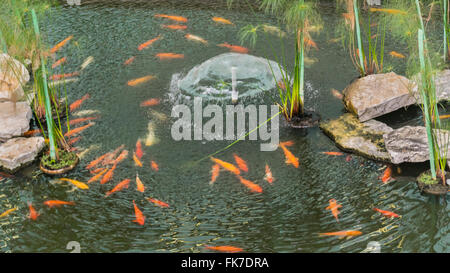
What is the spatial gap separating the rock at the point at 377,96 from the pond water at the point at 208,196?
0.56 ft

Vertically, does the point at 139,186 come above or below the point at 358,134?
below

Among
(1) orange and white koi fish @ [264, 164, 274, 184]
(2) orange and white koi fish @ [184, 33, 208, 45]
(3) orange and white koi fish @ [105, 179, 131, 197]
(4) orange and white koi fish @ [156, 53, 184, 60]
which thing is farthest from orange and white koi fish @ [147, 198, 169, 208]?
(2) orange and white koi fish @ [184, 33, 208, 45]

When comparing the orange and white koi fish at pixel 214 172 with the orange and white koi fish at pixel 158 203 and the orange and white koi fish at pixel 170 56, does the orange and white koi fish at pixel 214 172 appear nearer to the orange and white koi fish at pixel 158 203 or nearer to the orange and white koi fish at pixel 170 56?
the orange and white koi fish at pixel 158 203

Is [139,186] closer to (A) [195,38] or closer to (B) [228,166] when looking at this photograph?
(B) [228,166]

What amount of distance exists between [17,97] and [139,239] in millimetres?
3397

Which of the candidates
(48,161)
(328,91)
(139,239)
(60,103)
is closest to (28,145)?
(48,161)

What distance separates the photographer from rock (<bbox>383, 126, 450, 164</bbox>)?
246 inches

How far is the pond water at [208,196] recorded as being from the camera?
5.21 metres

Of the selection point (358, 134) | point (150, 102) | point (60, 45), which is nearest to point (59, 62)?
point (60, 45)

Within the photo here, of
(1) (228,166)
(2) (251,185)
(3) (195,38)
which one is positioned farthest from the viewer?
(3) (195,38)

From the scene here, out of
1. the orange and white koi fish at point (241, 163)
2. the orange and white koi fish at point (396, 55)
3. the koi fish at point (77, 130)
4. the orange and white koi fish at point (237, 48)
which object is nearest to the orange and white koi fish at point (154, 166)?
the orange and white koi fish at point (241, 163)

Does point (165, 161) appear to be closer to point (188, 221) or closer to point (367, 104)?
point (188, 221)

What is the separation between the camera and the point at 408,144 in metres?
6.34

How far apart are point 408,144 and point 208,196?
2.33 metres
